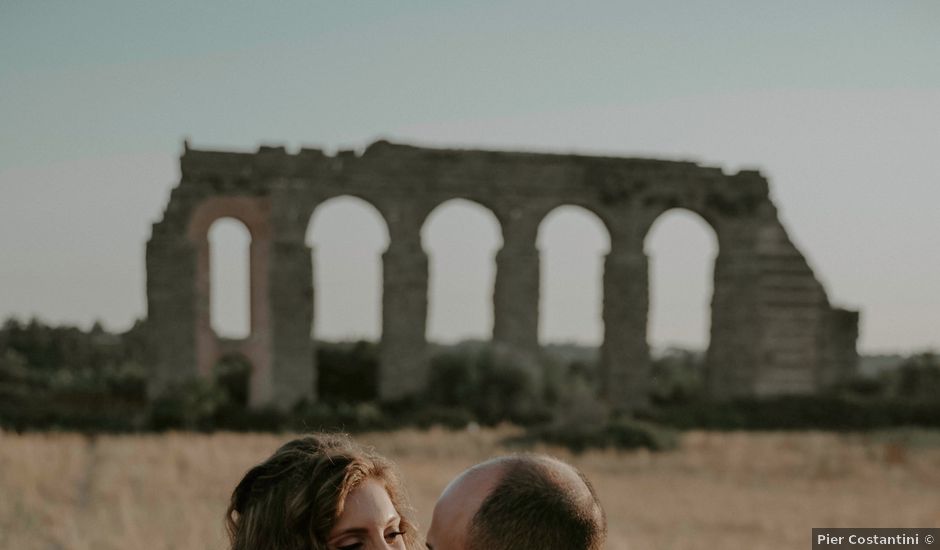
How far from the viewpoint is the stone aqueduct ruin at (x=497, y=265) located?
A: 2091 centimetres

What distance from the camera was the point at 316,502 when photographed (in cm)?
183

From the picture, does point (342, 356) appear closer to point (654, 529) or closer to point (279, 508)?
point (654, 529)

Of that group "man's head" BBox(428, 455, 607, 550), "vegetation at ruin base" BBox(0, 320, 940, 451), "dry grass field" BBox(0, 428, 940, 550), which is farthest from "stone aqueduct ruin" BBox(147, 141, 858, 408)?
"man's head" BBox(428, 455, 607, 550)

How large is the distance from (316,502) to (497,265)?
20.4m

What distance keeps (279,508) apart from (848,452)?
1529cm

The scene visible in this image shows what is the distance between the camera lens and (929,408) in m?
22.4

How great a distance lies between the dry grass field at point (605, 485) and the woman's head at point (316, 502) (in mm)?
4375

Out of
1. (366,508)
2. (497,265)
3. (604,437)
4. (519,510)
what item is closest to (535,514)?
(519,510)

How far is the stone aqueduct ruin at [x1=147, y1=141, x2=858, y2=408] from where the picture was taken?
68.6 ft

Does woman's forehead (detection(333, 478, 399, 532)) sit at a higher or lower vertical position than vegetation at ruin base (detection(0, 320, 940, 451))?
higher

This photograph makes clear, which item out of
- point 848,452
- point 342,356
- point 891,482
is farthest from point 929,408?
point 342,356

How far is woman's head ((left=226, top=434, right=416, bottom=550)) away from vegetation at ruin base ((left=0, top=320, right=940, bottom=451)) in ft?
46.5

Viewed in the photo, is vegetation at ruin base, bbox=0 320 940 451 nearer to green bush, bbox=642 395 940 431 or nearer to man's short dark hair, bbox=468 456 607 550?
green bush, bbox=642 395 940 431

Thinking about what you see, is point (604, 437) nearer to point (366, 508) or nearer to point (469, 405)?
point (469, 405)
